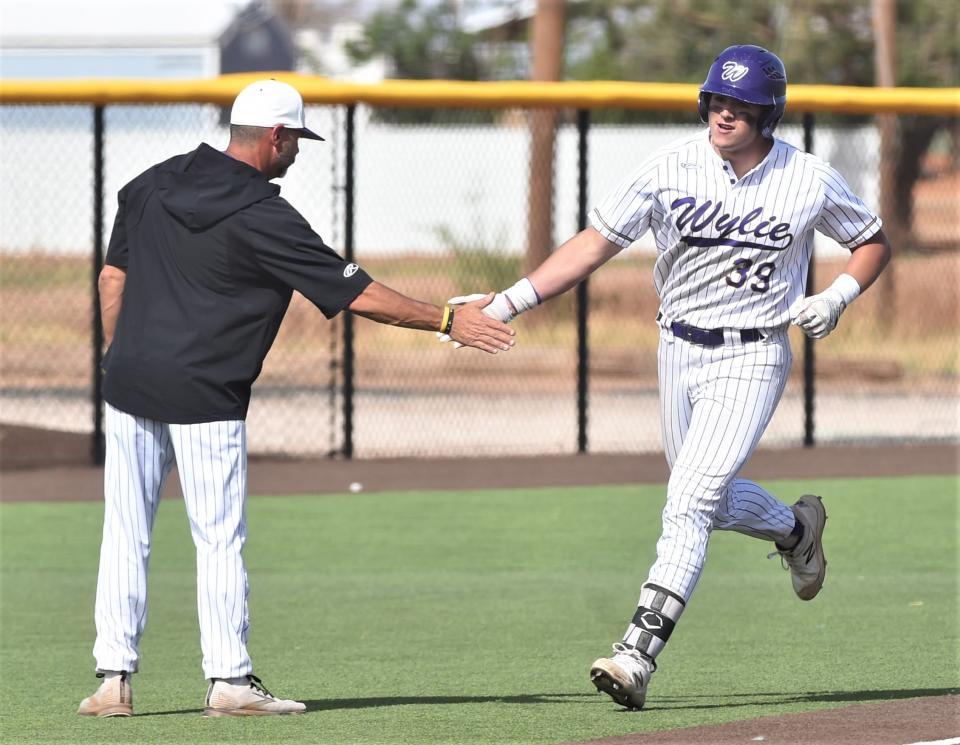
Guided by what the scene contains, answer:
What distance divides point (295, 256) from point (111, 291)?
75cm

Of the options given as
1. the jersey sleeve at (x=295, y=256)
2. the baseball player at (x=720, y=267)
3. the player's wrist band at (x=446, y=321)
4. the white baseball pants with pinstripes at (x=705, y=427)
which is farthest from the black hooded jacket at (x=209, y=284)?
the white baseball pants with pinstripes at (x=705, y=427)

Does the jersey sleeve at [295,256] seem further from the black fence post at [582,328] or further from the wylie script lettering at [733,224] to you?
the black fence post at [582,328]

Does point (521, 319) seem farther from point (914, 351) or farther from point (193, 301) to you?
point (193, 301)

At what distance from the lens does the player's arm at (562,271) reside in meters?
6.62

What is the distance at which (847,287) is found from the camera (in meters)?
6.75

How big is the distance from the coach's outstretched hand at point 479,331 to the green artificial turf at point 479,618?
125 centimetres

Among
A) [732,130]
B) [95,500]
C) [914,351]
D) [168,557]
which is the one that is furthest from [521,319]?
[732,130]

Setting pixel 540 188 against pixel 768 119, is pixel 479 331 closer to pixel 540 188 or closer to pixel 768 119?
pixel 768 119

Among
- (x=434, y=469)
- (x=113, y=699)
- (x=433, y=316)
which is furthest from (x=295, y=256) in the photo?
(x=434, y=469)

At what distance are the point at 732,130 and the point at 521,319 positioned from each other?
1469cm

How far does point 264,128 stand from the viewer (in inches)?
245

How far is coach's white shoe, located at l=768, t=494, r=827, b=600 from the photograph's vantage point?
722cm

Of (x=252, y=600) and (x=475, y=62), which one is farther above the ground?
(x=475, y=62)

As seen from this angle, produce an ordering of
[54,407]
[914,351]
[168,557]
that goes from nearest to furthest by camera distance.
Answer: [168,557], [54,407], [914,351]
